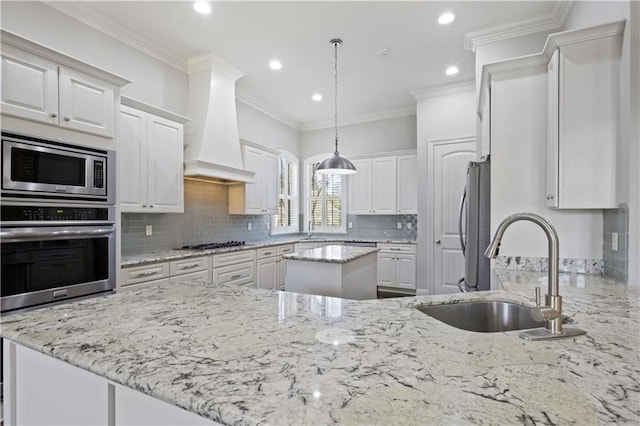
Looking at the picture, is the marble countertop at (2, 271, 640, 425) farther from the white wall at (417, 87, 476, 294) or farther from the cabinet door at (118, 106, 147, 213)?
the white wall at (417, 87, 476, 294)

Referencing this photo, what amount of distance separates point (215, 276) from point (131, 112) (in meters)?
1.88

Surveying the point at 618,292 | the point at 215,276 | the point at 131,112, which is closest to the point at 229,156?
the point at 131,112

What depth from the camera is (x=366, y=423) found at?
21.6 inches

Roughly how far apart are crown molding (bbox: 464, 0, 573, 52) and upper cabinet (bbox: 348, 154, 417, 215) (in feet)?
6.69

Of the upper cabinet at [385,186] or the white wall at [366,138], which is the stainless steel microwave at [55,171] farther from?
the white wall at [366,138]

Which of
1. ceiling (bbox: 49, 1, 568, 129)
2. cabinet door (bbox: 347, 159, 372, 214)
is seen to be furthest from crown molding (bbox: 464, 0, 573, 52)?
cabinet door (bbox: 347, 159, 372, 214)

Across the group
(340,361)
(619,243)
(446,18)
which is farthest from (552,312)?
(446,18)

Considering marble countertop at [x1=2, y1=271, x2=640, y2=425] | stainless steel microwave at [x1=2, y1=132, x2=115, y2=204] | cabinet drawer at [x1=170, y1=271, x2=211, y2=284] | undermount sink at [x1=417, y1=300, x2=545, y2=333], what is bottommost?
cabinet drawer at [x1=170, y1=271, x2=211, y2=284]

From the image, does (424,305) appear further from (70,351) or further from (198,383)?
(70,351)

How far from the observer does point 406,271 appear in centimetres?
495

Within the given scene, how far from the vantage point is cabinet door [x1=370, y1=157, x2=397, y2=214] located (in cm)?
533

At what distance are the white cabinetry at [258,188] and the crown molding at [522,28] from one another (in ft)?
10.00

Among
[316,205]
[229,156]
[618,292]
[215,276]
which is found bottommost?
[215,276]

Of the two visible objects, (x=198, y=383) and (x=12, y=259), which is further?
(x=12, y=259)
